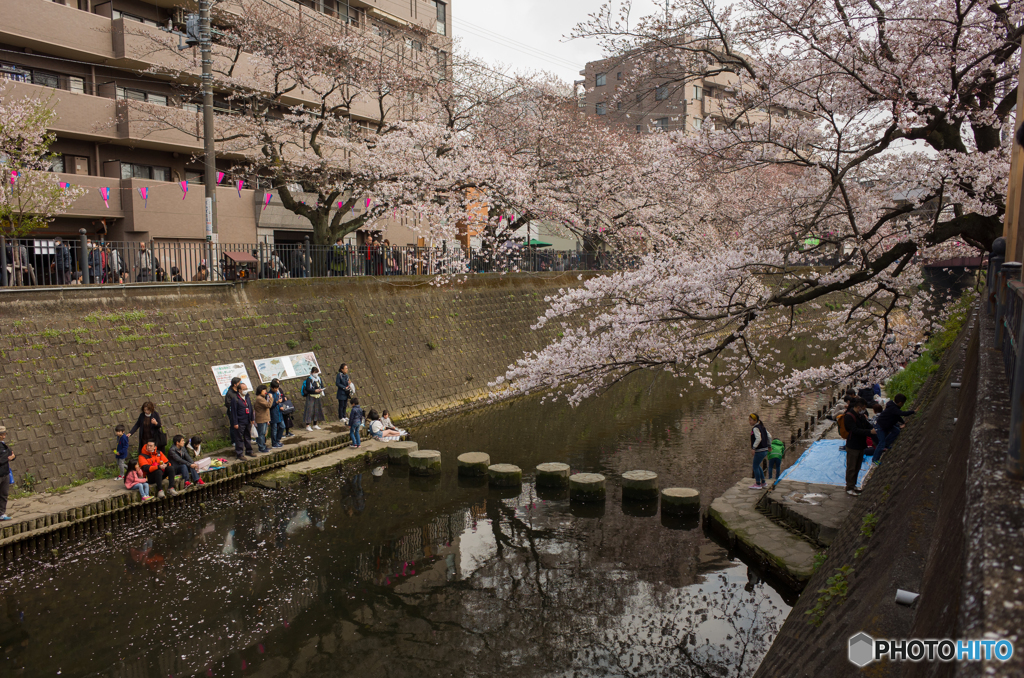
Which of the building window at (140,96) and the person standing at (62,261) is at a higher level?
the building window at (140,96)

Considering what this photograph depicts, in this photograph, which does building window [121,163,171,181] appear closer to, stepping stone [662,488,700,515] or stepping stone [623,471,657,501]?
stepping stone [623,471,657,501]

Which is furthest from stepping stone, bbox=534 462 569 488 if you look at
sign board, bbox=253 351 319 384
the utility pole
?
the utility pole

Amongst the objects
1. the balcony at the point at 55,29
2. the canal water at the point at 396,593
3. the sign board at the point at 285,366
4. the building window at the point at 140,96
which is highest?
Answer: the balcony at the point at 55,29

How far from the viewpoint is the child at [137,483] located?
1202 cm

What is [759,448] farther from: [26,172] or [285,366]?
[26,172]

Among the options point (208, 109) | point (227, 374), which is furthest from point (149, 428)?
point (208, 109)

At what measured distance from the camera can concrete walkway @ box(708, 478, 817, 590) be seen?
9.53 meters

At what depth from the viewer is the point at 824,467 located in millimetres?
12680

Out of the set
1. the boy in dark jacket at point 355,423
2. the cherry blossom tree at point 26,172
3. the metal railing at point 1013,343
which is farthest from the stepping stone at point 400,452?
the metal railing at point 1013,343

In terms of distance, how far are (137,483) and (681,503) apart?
412 inches

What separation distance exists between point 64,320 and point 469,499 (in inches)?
378

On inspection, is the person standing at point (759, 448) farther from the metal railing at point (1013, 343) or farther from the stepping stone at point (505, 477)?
the metal railing at point (1013, 343)

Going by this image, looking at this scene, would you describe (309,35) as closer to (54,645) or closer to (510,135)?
(510,135)

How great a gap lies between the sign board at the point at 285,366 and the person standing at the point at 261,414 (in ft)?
7.71
